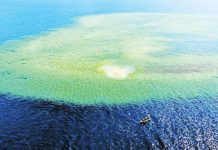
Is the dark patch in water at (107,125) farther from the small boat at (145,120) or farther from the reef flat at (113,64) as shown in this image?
the reef flat at (113,64)

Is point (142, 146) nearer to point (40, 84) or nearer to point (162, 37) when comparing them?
point (40, 84)

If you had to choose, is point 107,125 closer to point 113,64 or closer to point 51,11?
point 113,64

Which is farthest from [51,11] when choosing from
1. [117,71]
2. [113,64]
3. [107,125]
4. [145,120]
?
[145,120]

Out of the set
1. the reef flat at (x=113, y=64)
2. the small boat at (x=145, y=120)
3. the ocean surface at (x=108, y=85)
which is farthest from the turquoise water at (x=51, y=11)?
the small boat at (x=145, y=120)

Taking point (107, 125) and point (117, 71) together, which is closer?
point (107, 125)

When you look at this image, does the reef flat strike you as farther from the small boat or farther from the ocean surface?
the small boat
